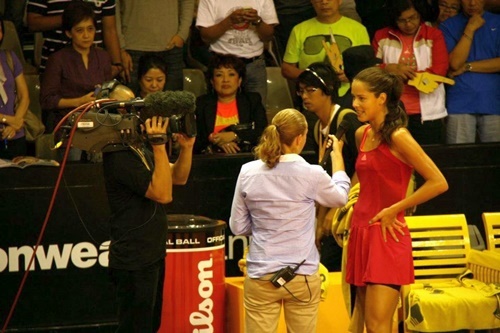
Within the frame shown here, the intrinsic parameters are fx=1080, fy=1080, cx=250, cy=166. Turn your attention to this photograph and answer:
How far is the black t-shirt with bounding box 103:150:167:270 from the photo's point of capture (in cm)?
614

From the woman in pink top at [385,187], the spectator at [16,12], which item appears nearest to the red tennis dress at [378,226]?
the woman in pink top at [385,187]

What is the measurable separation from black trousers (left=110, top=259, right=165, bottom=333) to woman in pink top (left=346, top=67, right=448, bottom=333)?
122 centimetres

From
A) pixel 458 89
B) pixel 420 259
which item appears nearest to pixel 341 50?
pixel 458 89

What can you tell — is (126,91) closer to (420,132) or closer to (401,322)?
(401,322)

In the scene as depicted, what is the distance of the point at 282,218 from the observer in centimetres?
593

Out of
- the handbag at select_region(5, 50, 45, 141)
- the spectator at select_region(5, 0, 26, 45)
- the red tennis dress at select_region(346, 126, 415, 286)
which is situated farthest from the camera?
the spectator at select_region(5, 0, 26, 45)

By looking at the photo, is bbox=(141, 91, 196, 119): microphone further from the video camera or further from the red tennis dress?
the red tennis dress

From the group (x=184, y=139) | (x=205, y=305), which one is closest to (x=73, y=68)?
(x=205, y=305)

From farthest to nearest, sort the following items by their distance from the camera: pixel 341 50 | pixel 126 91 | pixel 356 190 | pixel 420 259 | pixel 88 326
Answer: pixel 341 50, pixel 88 326, pixel 420 259, pixel 356 190, pixel 126 91

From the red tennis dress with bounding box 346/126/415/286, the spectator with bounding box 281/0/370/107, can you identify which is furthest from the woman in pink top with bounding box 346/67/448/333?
the spectator with bounding box 281/0/370/107

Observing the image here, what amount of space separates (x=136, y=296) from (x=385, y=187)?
156 centimetres

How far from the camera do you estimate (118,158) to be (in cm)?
616

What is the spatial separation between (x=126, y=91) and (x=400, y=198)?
1.73 meters

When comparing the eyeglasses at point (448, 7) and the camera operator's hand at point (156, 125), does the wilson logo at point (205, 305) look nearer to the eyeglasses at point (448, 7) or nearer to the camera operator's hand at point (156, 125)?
the camera operator's hand at point (156, 125)
